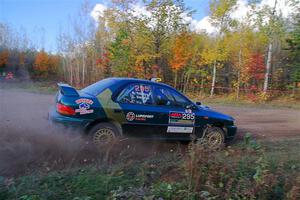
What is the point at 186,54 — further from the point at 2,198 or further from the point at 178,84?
the point at 2,198

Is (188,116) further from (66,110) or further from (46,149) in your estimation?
(46,149)

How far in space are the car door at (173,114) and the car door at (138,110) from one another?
164 millimetres

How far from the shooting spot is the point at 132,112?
6785 mm

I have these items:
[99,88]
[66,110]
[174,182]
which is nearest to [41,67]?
[99,88]

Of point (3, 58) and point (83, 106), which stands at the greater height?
point (3, 58)

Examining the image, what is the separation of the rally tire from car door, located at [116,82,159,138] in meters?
0.26

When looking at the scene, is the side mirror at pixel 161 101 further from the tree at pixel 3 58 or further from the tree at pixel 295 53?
the tree at pixel 3 58

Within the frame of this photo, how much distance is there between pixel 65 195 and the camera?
3916mm

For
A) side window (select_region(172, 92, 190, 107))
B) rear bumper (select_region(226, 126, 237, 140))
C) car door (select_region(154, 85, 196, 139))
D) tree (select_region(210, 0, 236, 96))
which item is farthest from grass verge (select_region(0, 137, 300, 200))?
tree (select_region(210, 0, 236, 96))

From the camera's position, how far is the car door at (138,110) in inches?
267

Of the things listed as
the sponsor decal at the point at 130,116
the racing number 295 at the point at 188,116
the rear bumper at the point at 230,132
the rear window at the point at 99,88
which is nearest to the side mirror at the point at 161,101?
the racing number 295 at the point at 188,116

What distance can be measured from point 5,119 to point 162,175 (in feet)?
21.8

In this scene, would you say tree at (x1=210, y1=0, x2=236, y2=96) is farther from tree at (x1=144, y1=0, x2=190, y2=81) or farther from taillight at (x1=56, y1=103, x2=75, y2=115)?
taillight at (x1=56, y1=103, x2=75, y2=115)

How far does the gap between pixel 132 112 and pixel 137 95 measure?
43cm
